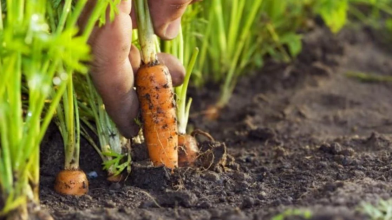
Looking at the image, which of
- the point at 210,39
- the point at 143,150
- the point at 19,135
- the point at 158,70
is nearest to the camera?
the point at 19,135

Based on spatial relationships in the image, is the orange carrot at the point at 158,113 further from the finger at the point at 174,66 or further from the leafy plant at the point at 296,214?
the leafy plant at the point at 296,214

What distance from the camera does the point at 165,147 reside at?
2.25 meters

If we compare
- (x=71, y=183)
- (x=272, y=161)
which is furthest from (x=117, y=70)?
(x=272, y=161)

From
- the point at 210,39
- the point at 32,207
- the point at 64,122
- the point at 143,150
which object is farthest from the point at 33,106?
the point at 210,39

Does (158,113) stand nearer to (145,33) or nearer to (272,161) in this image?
(145,33)

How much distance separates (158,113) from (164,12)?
33cm

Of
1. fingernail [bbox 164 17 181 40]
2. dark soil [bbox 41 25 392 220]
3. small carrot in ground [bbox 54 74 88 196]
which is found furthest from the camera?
fingernail [bbox 164 17 181 40]

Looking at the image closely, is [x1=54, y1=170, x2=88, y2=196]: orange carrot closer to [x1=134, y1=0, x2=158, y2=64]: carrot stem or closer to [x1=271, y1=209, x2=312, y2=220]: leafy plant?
[x1=134, y1=0, x2=158, y2=64]: carrot stem

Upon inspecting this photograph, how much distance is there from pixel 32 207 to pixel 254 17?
7.13ft

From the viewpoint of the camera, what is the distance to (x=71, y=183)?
84.4 inches

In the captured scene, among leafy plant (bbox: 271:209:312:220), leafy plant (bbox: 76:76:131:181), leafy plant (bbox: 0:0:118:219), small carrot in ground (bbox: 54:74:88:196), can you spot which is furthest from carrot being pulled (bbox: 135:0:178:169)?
leafy plant (bbox: 271:209:312:220)

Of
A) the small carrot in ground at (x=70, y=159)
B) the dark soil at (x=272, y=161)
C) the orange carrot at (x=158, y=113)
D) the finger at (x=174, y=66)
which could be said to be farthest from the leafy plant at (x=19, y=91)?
the finger at (x=174, y=66)

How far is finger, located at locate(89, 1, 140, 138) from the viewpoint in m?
2.03

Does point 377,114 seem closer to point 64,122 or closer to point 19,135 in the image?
point 64,122
